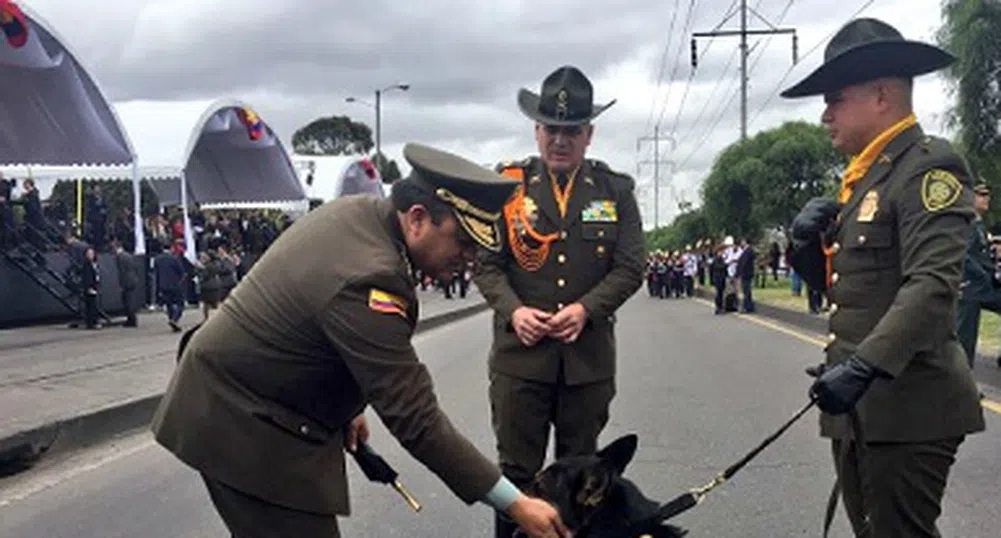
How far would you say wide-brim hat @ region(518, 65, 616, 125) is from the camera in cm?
411

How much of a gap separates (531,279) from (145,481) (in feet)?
12.6

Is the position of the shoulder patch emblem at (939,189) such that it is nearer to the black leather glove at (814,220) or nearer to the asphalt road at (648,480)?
the black leather glove at (814,220)

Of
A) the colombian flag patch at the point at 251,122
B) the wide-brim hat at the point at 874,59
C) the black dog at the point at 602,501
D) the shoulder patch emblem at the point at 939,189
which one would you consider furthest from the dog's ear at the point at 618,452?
the colombian flag patch at the point at 251,122

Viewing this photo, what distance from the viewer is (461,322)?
23.5 m

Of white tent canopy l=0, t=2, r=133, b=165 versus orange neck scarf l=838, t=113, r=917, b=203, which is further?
white tent canopy l=0, t=2, r=133, b=165

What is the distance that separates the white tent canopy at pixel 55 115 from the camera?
18.5 meters

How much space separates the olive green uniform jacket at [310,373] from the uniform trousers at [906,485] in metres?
1.12

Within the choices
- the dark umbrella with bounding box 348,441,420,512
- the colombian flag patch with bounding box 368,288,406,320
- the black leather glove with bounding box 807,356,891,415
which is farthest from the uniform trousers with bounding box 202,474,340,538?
the black leather glove with bounding box 807,356,891,415

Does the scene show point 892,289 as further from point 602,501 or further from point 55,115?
point 55,115

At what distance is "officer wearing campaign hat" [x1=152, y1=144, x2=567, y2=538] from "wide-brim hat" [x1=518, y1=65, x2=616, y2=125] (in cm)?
136

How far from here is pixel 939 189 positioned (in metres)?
2.91

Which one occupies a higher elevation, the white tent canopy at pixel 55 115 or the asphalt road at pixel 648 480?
the white tent canopy at pixel 55 115

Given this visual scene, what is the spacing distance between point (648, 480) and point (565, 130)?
120 inches

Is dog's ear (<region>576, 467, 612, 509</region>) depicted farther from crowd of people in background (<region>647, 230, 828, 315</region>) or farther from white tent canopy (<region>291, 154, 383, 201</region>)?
white tent canopy (<region>291, 154, 383, 201</region>)
